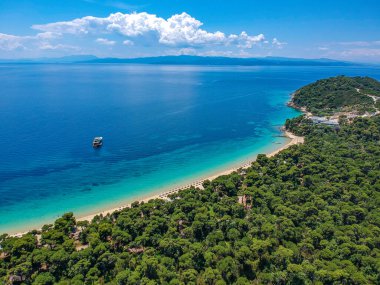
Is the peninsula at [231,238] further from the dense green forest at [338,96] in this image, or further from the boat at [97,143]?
the dense green forest at [338,96]

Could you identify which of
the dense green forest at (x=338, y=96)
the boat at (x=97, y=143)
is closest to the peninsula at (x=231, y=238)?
the boat at (x=97, y=143)

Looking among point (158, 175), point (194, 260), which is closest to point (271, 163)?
point (158, 175)

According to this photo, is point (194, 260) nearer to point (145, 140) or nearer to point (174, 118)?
point (145, 140)

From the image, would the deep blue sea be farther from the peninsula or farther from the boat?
the peninsula

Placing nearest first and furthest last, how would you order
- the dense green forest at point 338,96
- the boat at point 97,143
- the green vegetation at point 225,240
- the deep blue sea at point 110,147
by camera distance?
the green vegetation at point 225,240 < the deep blue sea at point 110,147 < the boat at point 97,143 < the dense green forest at point 338,96

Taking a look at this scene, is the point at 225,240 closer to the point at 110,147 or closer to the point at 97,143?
the point at 110,147

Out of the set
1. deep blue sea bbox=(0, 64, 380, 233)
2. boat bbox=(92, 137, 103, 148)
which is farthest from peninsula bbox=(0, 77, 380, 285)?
boat bbox=(92, 137, 103, 148)

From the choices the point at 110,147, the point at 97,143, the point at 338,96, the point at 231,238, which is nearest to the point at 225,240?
the point at 231,238
